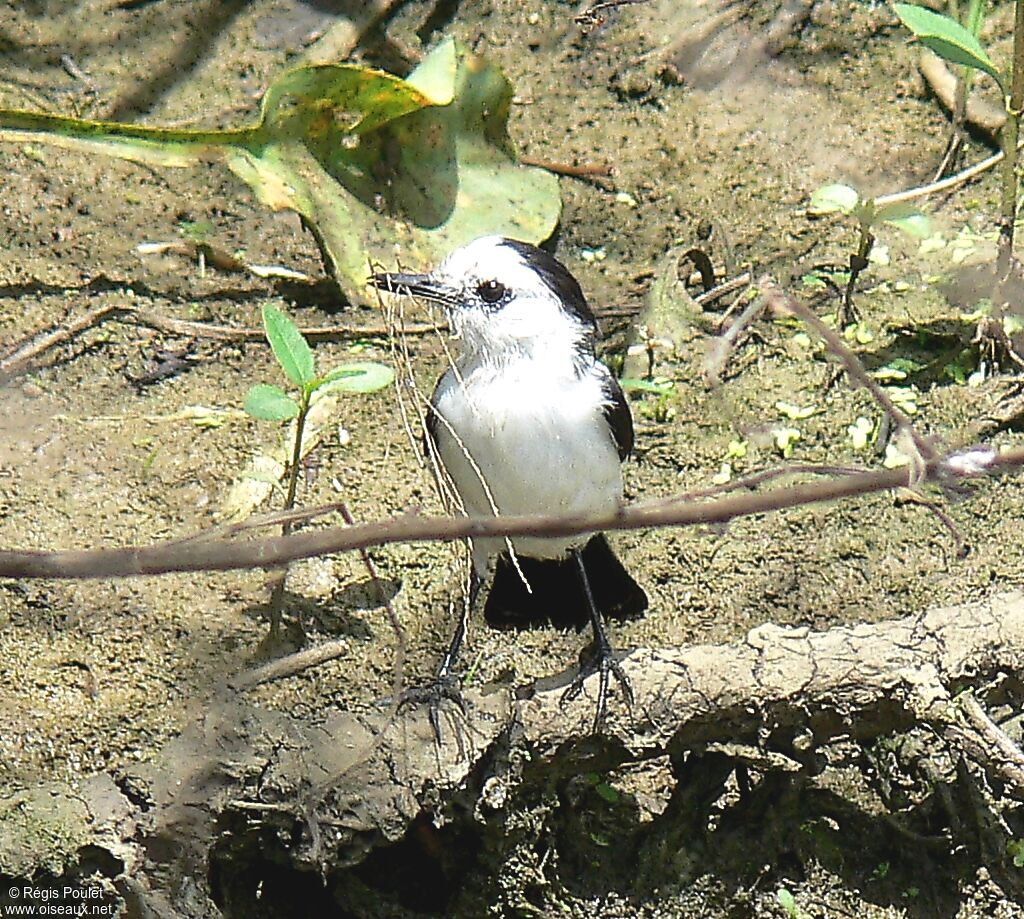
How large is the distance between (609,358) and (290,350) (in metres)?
1.69

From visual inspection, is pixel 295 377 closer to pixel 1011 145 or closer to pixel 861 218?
pixel 861 218

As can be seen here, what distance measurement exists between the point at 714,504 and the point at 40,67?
5.31 meters

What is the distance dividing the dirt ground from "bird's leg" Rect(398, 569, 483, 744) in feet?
0.32

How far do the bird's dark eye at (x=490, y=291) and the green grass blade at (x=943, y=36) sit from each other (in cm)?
120

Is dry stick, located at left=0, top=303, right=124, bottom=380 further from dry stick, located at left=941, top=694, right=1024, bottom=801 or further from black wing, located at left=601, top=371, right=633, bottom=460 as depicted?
dry stick, located at left=941, top=694, right=1024, bottom=801

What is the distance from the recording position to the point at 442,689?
3.26 meters

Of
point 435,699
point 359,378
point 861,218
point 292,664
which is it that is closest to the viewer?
point 435,699

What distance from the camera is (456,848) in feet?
10.9

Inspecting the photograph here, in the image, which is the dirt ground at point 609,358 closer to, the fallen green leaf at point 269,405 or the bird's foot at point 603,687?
the bird's foot at point 603,687

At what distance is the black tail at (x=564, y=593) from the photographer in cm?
388

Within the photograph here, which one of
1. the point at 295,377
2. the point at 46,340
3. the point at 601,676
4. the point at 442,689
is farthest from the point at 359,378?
the point at 46,340

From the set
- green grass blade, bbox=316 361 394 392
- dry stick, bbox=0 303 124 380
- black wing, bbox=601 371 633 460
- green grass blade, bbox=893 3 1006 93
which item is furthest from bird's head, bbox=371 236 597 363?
→ dry stick, bbox=0 303 124 380

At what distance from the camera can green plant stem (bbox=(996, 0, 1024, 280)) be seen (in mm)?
3936

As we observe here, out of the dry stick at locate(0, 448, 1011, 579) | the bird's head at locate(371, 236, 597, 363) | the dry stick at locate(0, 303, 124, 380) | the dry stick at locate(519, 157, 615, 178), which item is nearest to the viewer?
the dry stick at locate(0, 448, 1011, 579)
